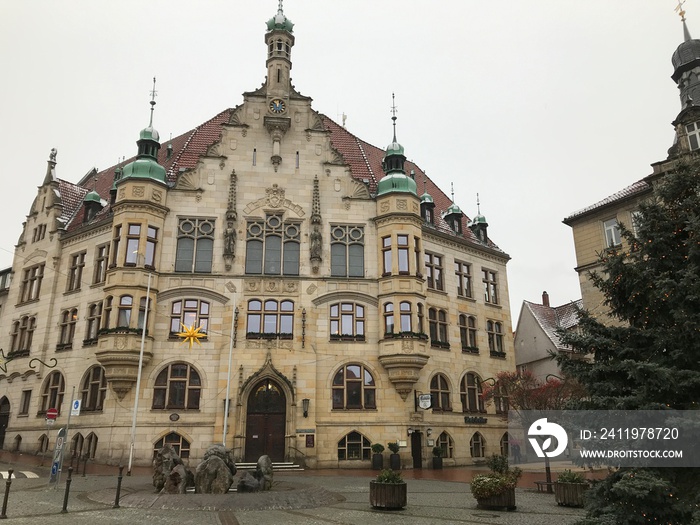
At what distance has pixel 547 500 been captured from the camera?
63.2 ft

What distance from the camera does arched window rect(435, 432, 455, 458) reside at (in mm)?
34625

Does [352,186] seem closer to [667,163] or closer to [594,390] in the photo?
[667,163]

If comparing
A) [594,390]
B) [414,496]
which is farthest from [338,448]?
[594,390]

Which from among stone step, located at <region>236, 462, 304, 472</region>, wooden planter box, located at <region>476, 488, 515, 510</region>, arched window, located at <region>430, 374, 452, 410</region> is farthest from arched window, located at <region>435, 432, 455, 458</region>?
wooden planter box, located at <region>476, 488, 515, 510</region>

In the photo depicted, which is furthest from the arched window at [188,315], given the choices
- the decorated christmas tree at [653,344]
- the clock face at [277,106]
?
the decorated christmas tree at [653,344]

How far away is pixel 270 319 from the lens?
3338 centimetres

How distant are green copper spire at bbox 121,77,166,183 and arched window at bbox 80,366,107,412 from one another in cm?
1154

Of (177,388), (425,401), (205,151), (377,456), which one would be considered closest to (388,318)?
(425,401)

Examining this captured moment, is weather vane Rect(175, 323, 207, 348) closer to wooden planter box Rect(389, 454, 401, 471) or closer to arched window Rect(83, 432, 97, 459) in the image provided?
Result: arched window Rect(83, 432, 97, 459)

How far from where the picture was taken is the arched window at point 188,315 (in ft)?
108

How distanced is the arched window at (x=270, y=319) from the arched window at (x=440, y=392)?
31.4 ft

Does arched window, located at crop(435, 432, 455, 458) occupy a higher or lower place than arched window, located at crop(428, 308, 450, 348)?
lower

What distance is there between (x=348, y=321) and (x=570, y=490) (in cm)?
1833

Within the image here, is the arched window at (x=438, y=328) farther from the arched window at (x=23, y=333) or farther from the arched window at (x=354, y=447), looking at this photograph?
the arched window at (x=23, y=333)
